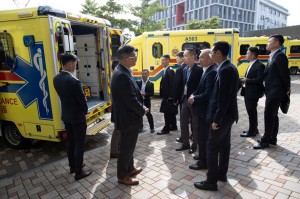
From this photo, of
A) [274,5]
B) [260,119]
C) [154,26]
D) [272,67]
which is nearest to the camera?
[272,67]

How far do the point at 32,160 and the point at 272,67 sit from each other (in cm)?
509

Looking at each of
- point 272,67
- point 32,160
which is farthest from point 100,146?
point 272,67

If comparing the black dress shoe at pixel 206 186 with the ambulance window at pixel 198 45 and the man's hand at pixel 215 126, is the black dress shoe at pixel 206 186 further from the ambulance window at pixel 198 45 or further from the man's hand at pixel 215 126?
the ambulance window at pixel 198 45

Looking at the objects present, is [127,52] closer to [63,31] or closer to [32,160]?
[63,31]

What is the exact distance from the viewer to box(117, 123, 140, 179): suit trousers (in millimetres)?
3389

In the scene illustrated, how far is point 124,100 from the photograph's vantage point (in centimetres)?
321

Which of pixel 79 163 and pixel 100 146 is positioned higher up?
pixel 79 163

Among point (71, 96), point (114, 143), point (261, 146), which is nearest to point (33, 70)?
point (71, 96)

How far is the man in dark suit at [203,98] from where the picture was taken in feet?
11.9

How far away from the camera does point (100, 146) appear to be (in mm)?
5367

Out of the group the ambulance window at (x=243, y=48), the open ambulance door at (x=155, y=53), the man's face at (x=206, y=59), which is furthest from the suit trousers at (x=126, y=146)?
the ambulance window at (x=243, y=48)

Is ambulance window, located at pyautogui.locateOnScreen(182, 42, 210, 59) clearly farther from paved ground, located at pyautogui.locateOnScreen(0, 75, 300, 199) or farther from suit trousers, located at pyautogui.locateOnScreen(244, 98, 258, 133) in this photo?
paved ground, located at pyautogui.locateOnScreen(0, 75, 300, 199)

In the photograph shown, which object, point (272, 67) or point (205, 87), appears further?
point (272, 67)

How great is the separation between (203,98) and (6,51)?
3807 mm
